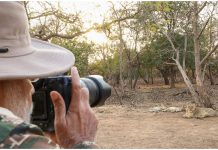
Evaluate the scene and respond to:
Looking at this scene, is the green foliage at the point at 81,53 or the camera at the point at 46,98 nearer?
the camera at the point at 46,98

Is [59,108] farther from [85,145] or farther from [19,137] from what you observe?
[19,137]

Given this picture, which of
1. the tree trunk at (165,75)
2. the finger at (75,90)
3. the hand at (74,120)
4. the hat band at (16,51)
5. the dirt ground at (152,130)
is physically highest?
the hat band at (16,51)

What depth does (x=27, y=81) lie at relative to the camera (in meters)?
0.76

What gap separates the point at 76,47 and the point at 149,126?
8.72 meters

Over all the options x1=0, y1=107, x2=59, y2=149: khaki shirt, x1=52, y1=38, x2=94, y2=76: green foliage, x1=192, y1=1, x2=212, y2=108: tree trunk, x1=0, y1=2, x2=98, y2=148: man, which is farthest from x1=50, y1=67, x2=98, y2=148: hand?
x1=52, y1=38, x2=94, y2=76: green foliage

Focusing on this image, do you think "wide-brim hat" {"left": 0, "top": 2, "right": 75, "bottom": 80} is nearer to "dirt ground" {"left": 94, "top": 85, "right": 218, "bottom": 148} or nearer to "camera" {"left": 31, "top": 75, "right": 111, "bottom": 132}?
"camera" {"left": 31, "top": 75, "right": 111, "bottom": 132}

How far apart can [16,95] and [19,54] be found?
92mm

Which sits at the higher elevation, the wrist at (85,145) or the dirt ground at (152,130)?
the wrist at (85,145)

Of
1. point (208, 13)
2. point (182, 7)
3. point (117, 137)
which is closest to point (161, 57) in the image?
point (182, 7)

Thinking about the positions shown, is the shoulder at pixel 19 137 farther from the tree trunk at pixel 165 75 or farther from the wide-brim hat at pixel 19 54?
the tree trunk at pixel 165 75

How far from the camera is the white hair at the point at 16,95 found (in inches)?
27.7

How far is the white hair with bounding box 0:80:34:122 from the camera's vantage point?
705 millimetres

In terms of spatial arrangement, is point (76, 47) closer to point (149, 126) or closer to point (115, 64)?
point (115, 64)

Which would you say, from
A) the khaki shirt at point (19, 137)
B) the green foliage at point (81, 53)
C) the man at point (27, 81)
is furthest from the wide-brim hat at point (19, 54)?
the green foliage at point (81, 53)
